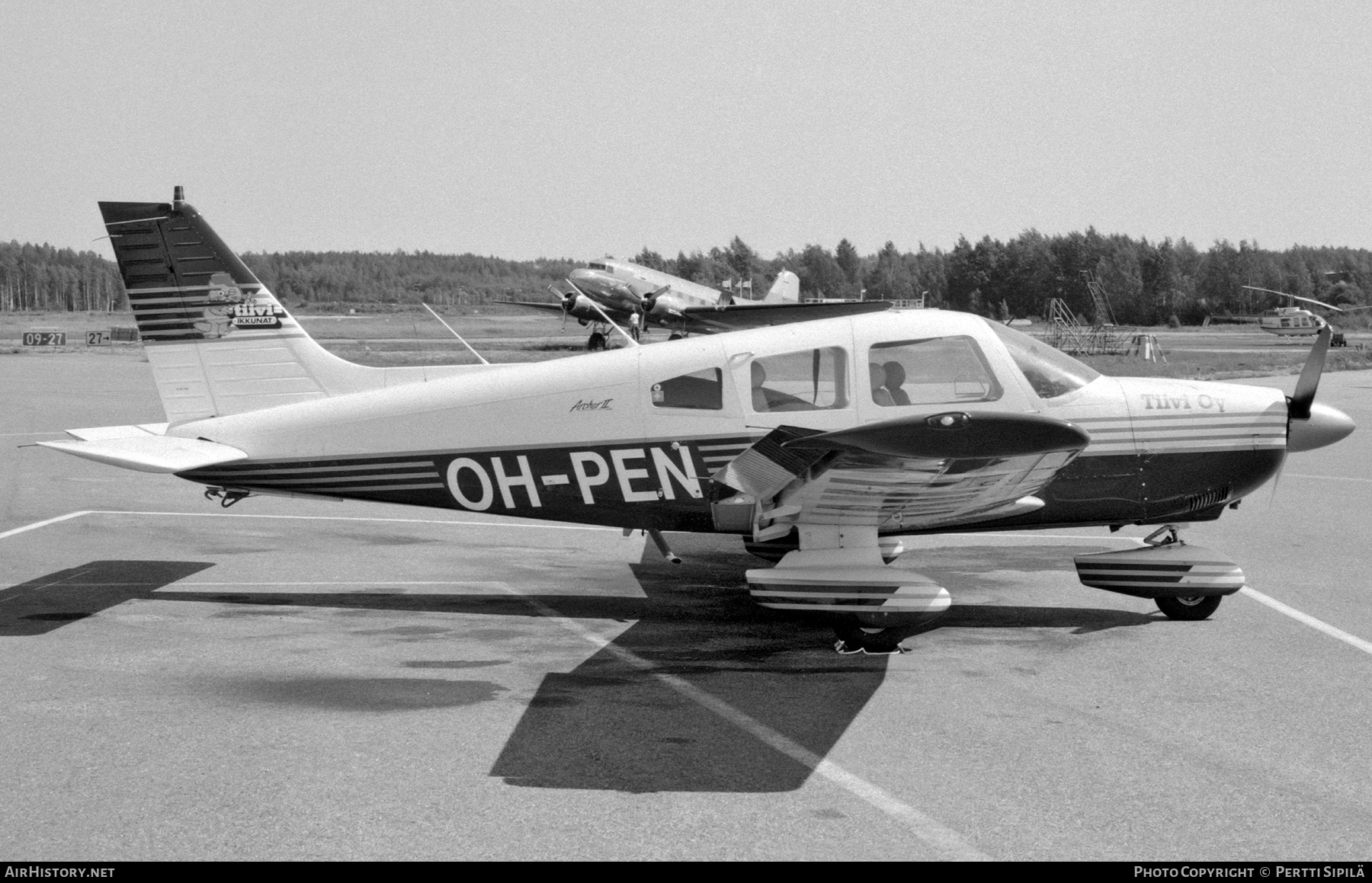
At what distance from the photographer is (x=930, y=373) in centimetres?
800

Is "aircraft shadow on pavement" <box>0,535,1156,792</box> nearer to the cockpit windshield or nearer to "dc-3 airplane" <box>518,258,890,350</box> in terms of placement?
the cockpit windshield

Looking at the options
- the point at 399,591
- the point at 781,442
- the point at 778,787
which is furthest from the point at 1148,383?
the point at 399,591

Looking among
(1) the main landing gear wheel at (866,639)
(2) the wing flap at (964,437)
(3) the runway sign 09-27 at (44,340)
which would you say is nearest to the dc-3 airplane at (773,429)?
(1) the main landing gear wheel at (866,639)

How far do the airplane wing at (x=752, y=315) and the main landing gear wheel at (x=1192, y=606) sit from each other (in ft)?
86.0

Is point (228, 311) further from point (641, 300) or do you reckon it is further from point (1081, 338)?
point (1081, 338)

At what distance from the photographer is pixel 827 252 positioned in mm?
110812

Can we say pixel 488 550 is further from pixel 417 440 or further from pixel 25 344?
pixel 25 344

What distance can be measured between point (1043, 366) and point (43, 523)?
944cm

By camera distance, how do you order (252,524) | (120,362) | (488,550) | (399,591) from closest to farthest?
(399,591) → (488,550) → (252,524) → (120,362)

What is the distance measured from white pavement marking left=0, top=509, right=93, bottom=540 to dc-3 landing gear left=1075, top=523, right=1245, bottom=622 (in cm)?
939

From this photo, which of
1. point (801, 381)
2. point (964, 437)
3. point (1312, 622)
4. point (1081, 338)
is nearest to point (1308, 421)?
point (1312, 622)

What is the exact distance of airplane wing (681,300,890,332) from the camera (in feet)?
130

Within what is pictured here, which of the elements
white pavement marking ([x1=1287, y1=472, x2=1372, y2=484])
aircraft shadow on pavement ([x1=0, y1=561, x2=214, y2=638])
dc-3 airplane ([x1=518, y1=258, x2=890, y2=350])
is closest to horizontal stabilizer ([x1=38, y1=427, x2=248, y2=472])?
aircraft shadow on pavement ([x1=0, y1=561, x2=214, y2=638])

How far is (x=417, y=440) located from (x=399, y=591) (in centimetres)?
138
